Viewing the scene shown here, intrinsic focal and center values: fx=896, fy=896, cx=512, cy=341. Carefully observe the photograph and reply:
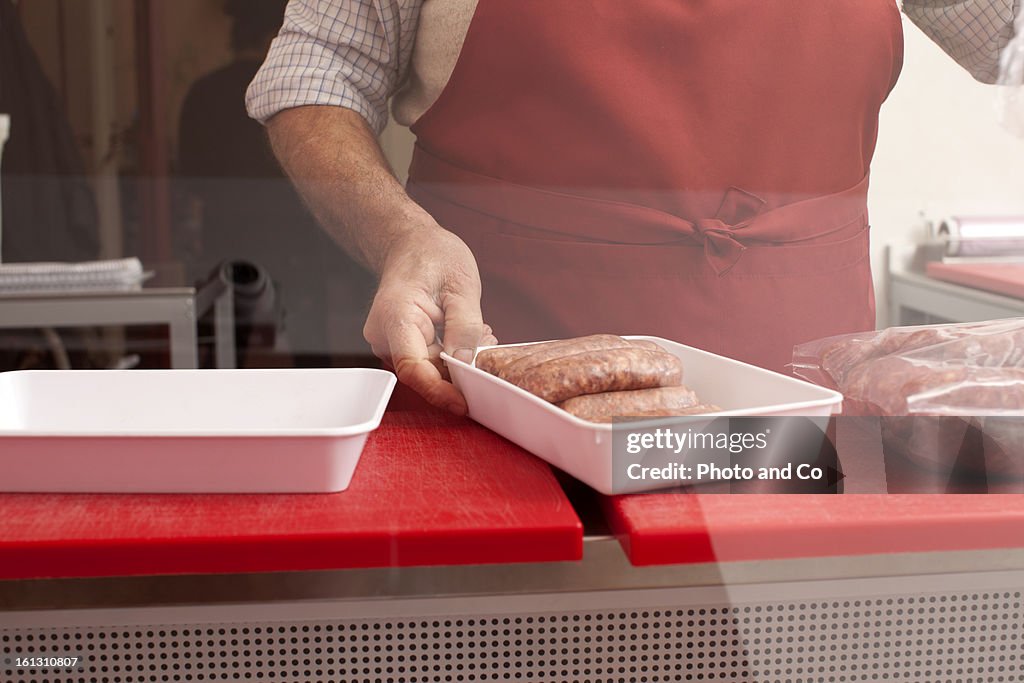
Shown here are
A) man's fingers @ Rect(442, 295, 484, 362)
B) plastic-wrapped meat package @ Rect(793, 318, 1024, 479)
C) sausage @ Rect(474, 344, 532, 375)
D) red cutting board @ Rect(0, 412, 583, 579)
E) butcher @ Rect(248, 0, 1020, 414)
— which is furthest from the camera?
butcher @ Rect(248, 0, 1020, 414)

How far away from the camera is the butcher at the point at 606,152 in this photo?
3.37 ft

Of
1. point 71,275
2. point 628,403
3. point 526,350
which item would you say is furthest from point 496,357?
point 71,275

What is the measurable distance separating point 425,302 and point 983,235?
693 millimetres

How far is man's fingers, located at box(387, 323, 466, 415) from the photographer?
0.83 m

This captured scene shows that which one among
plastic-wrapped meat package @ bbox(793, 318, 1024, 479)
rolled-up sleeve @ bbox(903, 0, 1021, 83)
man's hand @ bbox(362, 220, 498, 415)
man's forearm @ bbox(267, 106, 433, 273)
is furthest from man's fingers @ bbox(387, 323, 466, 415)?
rolled-up sleeve @ bbox(903, 0, 1021, 83)

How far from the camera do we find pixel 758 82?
3.41ft

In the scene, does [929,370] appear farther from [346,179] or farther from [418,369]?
[346,179]

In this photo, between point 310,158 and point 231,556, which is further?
point 310,158

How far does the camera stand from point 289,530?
0.57m

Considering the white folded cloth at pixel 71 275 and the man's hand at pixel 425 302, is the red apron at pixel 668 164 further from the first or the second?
the white folded cloth at pixel 71 275

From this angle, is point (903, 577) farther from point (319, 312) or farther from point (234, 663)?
point (319, 312)

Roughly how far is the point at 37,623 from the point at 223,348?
0.49 metres

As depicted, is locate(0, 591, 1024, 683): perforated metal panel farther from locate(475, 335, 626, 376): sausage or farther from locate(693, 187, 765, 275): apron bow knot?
locate(693, 187, 765, 275): apron bow knot

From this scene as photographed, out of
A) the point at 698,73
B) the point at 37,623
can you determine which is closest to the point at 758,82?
the point at 698,73
